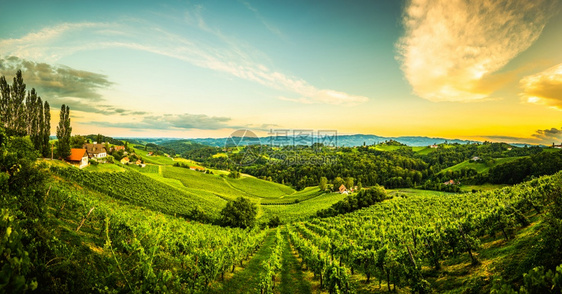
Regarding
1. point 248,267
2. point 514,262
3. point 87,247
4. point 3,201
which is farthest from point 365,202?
point 3,201

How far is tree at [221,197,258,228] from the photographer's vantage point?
4351 centimetres

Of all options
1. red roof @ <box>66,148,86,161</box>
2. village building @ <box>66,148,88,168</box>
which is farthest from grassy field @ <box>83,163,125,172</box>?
red roof @ <box>66,148,86,161</box>

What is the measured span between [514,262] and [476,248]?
3.63 meters

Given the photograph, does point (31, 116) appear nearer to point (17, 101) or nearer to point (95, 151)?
point (17, 101)

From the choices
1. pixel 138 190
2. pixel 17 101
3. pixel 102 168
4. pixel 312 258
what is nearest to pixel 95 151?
pixel 102 168

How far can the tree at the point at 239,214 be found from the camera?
4351cm

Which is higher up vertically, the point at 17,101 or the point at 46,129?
the point at 17,101

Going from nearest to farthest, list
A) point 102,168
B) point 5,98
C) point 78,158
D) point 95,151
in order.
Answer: point 5,98 < point 78,158 < point 102,168 < point 95,151

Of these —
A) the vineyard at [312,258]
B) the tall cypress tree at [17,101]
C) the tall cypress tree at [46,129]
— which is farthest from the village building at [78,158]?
the vineyard at [312,258]

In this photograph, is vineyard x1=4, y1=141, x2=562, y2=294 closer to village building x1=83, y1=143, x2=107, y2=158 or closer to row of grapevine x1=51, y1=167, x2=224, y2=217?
row of grapevine x1=51, y1=167, x2=224, y2=217

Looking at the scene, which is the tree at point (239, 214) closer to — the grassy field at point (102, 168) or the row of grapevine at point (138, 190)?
the row of grapevine at point (138, 190)

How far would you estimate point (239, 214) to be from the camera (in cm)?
4388

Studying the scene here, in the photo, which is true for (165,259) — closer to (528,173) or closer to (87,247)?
(87,247)

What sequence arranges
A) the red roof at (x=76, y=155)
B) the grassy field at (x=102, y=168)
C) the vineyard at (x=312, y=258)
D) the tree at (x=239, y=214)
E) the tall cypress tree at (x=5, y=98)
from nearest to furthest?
the vineyard at (x=312, y=258) → the tall cypress tree at (x=5, y=98) → the tree at (x=239, y=214) → the red roof at (x=76, y=155) → the grassy field at (x=102, y=168)
